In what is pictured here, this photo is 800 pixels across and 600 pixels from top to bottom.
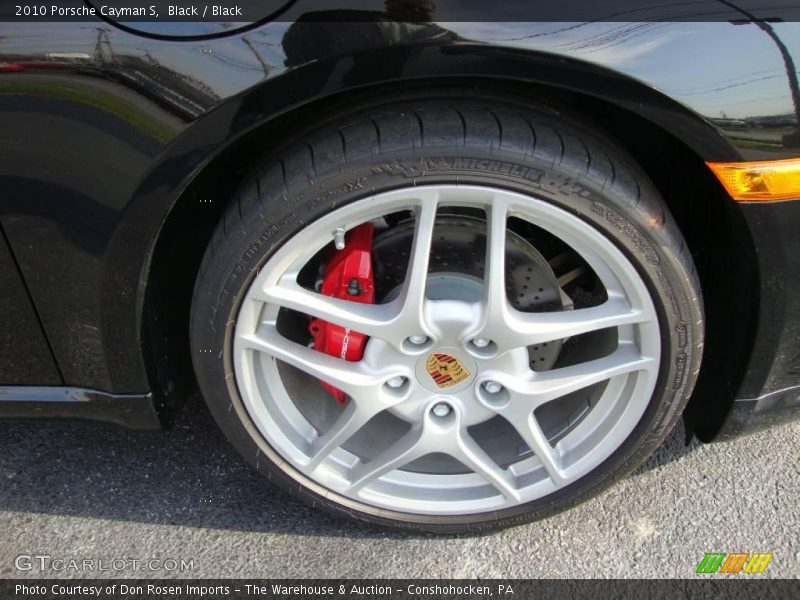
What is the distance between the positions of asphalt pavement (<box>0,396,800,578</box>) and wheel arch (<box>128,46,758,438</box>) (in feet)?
0.93

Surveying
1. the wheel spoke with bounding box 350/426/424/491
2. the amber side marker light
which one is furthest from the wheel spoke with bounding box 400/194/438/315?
the amber side marker light

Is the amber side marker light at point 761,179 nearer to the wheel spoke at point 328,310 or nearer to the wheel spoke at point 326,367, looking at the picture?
the wheel spoke at point 328,310

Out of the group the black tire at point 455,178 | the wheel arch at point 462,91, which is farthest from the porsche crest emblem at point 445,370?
the wheel arch at point 462,91

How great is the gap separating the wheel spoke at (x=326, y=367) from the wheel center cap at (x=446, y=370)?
102 mm

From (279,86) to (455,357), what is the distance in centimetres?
71

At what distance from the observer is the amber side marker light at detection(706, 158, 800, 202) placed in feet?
4.42

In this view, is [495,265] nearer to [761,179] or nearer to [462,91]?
[462,91]

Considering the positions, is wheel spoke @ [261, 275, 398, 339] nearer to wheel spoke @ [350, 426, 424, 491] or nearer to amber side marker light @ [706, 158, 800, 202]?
wheel spoke @ [350, 426, 424, 491]

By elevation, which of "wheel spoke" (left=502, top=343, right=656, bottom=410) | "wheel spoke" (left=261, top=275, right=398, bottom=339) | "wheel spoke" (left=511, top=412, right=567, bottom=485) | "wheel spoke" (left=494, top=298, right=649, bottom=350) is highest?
"wheel spoke" (left=494, top=298, right=649, bottom=350)

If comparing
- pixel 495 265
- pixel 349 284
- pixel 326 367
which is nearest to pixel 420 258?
pixel 495 265

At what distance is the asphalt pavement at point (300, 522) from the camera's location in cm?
179

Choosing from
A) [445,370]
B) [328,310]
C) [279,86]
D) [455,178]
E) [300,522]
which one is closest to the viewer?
[279,86]

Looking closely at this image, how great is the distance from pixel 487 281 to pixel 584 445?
565mm

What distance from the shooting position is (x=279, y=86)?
4.16 ft
